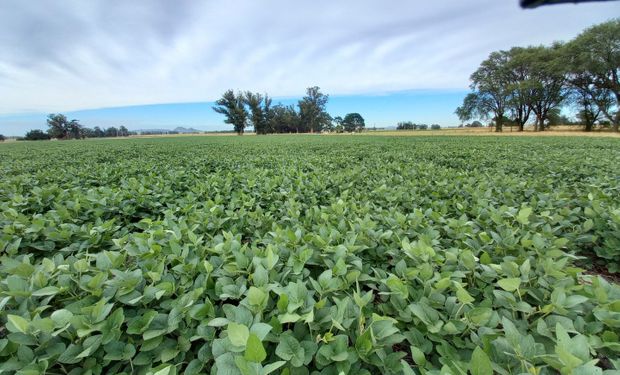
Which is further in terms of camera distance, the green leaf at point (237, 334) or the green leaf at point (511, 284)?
the green leaf at point (511, 284)

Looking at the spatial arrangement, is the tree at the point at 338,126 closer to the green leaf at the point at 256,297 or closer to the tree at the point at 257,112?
the tree at the point at 257,112

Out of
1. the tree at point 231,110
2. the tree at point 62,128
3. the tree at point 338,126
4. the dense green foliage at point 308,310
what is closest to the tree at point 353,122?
the tree at point 338,126

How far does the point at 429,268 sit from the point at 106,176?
662 cm

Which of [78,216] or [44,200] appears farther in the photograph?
[44,200]

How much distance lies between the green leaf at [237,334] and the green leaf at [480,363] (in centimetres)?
80

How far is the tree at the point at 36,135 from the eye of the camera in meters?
78.6

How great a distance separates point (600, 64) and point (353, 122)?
100253mm

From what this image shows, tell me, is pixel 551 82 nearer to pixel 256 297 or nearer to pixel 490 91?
pixel 490 91

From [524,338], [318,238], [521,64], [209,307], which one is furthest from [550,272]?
[521,64]

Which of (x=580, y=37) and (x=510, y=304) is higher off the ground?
(x=580, y=37)

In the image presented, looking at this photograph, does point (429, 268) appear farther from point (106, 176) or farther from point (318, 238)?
point (106, 176)

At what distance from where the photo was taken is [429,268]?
1.46 metres

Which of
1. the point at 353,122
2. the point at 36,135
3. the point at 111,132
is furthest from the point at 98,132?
the point at 353,122

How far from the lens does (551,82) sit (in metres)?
49.8
